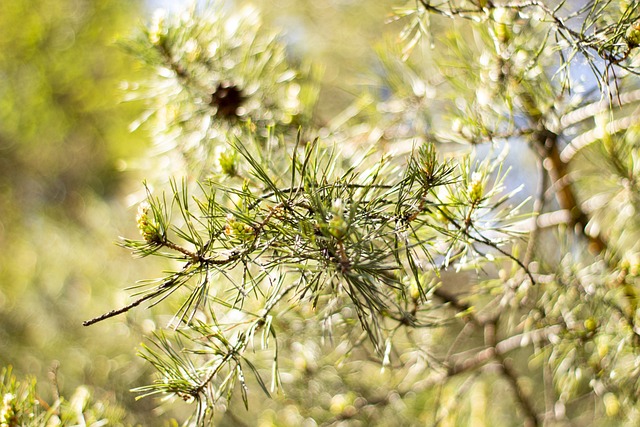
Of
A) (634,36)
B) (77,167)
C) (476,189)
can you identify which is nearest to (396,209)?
Result: (476,189)

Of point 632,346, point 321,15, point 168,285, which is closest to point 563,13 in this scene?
point 632,346

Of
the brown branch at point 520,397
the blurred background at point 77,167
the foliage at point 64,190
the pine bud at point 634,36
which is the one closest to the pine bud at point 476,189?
the pine bud at point 634,36

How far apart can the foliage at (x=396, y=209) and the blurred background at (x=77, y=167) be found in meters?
0.27

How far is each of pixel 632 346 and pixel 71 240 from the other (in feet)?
4.26

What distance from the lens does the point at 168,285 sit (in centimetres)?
30

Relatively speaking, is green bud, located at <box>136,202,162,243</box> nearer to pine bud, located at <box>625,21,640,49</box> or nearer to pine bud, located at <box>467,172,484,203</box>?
pine bud, located at <box>467,172,484,203</box>

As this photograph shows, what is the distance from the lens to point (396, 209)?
12.8 inches

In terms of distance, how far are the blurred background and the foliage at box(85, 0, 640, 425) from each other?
0.27 m

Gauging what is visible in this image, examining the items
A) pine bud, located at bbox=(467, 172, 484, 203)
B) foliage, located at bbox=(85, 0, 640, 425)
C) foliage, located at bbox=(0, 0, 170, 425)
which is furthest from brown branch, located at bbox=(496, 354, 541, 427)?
foliage, located at bbox=(0, 0, 170, 425)

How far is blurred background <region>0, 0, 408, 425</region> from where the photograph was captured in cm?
104

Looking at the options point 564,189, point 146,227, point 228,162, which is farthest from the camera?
point 564,189

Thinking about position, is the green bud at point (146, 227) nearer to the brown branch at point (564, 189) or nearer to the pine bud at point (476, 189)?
the pine bud at point (476, 189)

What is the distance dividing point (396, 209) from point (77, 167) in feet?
6.55

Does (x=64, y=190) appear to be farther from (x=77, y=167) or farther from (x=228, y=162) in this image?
(x=228, y=162)
